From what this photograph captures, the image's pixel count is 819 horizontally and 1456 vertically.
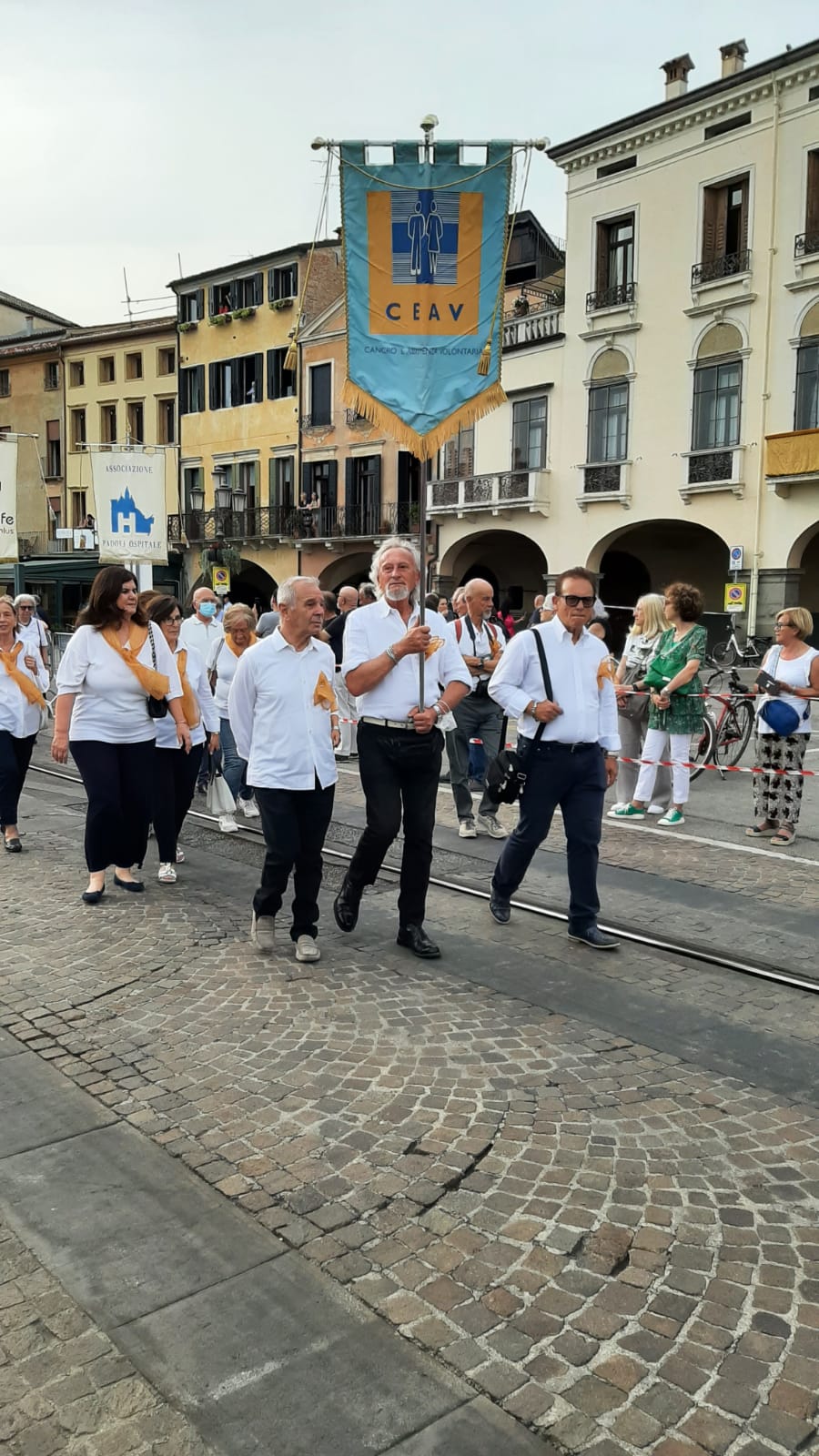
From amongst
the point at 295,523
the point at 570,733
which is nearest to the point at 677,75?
the point at 295,523

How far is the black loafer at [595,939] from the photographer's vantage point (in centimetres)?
584

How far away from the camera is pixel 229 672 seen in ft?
30.0

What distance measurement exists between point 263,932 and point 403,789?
1022 millimetres

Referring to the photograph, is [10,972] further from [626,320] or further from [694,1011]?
[626,320]

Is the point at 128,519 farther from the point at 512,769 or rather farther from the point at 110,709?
the point at 512,769

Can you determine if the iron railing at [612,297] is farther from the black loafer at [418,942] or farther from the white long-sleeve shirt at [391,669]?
the black loafer at [418,942]

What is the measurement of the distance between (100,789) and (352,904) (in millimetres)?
1747

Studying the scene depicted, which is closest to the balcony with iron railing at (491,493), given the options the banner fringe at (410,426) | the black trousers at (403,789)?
the banner fringe at (410,426)

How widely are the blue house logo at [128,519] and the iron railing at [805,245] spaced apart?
55.2 feet

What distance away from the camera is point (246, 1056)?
171 inches

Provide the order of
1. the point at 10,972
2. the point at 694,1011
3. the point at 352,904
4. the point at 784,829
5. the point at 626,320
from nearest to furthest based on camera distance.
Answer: the point at 694,1011 → the point at 10,972 → the point at 352,904 → the point at 784,829 → the point at 626,320

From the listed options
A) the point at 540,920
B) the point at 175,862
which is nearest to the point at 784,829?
the point at 540,920

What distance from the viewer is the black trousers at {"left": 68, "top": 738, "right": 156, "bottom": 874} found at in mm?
6613

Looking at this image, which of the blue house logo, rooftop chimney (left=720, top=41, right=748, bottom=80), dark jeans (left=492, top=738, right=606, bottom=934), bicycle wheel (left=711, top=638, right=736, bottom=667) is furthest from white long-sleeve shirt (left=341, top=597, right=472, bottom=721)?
rooftop chimney (left=720, top=41, right=748, bottom=80)
